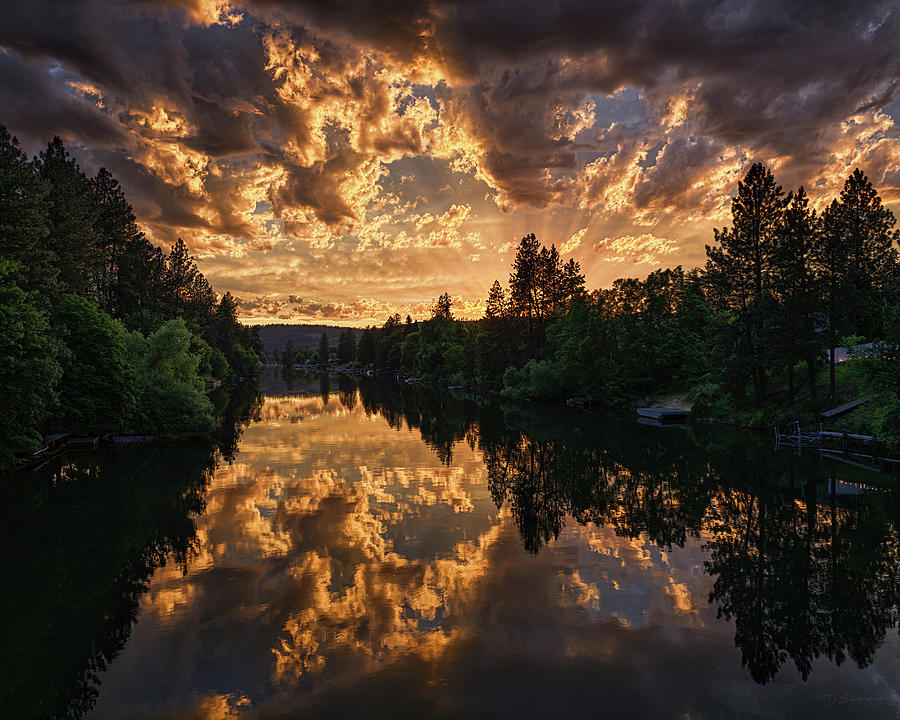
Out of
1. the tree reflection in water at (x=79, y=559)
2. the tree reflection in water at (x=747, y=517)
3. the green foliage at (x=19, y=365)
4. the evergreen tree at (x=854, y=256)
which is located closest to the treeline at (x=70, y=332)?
the green foliage at (x=19, y=365)

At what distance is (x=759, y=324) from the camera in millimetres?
48000

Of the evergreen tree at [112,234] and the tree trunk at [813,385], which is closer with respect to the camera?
the tree trunk at [813,385]

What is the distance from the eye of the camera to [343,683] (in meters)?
10.4

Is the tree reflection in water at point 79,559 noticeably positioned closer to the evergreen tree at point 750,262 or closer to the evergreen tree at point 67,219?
the evergreen tree at point 67,219

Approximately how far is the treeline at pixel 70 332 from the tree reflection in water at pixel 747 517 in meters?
22.4

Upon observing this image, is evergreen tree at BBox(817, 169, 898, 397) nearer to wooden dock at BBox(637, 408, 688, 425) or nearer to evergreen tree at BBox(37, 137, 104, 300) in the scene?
wooden dock at BBox(637, 408, 688, 425)

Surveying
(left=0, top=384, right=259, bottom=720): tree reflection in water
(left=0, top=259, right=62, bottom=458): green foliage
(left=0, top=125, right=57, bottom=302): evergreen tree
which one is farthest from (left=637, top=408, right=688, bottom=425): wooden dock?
(left=0, top=125, right=57, bottom=302): evergreen tree

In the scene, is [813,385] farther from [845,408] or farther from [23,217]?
[23,217]

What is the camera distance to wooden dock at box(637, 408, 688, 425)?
55.4 m

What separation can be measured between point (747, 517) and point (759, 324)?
32.4m

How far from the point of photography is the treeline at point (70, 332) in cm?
2541

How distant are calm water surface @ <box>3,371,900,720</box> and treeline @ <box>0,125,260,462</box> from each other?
6.03 m

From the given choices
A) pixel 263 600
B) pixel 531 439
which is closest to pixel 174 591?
pixel 263 600

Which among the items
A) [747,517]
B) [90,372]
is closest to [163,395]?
[90,372]
